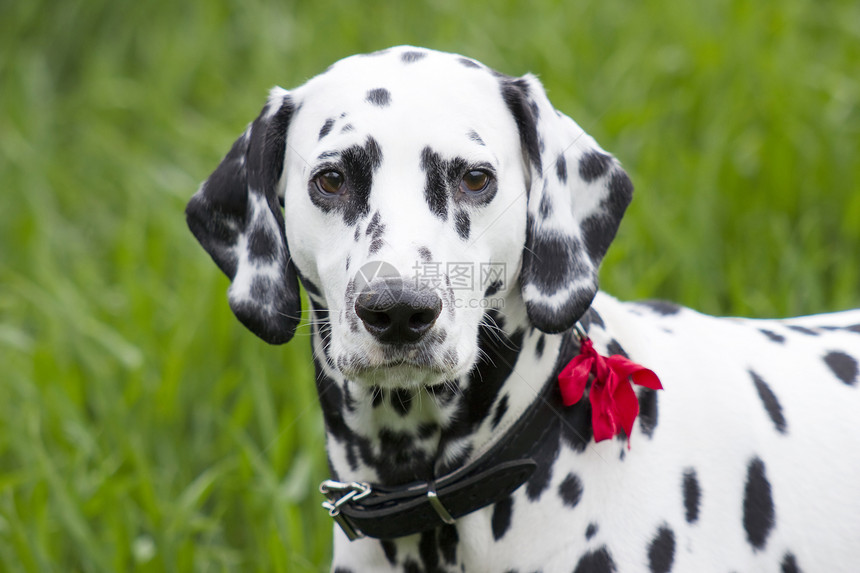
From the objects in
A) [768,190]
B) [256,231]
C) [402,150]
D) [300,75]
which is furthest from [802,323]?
[300,75]

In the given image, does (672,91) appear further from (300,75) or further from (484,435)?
(484,435)

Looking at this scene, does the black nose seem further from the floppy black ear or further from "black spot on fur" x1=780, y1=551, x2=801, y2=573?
"black spot on fur" x1=780, y1=551, x2=801, y2=573

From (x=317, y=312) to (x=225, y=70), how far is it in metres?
4.54

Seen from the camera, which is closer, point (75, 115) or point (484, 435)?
point (484, 435)

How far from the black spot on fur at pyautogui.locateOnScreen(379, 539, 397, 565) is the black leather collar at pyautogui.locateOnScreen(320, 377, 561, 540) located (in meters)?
0.06

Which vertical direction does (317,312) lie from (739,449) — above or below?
above

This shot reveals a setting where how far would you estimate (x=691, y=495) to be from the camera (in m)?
2.02

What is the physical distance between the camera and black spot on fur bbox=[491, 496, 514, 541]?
6.57 feet

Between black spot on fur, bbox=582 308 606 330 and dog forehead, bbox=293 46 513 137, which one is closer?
dog forehead, bbox=293 46 513 137

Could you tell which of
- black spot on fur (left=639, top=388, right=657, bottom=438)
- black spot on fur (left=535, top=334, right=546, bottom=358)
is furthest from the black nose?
black spot on fur (left=639, top=388, right=657, bottom=438)

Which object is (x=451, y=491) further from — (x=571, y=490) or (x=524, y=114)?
(x=524, y=114)

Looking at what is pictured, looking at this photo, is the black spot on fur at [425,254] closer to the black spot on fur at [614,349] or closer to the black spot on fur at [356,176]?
the black spot on fur at [356,176]

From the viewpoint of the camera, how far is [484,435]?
6.86 feet

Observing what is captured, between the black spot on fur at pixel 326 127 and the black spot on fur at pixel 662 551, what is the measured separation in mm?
1137
